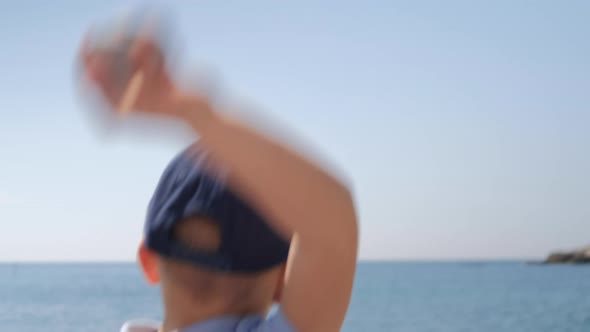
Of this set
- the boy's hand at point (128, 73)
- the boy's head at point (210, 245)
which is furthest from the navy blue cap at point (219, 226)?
the boy's hand at point (128, 73)

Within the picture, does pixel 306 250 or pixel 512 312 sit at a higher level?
pixel 306 250

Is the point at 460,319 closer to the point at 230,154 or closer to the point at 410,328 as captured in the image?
the point at 410,328

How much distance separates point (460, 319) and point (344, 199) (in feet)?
103

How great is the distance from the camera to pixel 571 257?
8825cm

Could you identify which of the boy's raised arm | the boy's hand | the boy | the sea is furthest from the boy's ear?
the sea

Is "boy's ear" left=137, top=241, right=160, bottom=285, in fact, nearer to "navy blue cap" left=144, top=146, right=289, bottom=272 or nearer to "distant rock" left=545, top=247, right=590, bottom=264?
"navy blue cap" left=144, top=146, right=289, bottom=272

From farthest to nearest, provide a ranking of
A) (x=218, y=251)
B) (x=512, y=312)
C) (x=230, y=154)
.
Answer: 1. (x=512, y=312)
2. (x=218, y=251)
3. (x=230, y=154)

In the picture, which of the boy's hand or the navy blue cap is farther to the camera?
the navy blue cap

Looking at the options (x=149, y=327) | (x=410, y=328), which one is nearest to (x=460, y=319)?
(x=410, y=328)

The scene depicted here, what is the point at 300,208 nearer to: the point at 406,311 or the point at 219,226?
the point at 219,226

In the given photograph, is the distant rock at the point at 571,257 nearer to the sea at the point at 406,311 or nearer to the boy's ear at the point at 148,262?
the sea at the point at 406,311

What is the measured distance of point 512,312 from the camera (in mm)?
33719

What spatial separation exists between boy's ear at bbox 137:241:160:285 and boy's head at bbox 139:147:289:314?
16mm

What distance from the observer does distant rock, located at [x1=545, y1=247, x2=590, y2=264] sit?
84562mm
